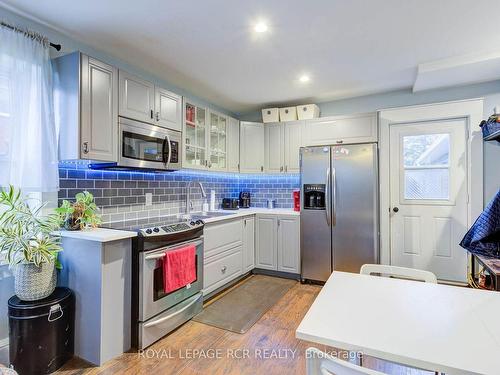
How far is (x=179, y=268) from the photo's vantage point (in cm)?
234

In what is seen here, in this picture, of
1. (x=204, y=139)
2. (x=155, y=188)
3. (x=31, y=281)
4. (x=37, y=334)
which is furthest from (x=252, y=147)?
(x=37, y=334)

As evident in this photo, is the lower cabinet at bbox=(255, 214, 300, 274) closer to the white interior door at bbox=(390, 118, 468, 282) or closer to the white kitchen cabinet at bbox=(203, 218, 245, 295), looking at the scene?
the white kitchen cabinet at bbox=(203, 218, 245, 295)

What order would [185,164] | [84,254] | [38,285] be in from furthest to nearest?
[185,164] → [84,254] → [38,285]

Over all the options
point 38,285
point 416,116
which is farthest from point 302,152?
point 38,285

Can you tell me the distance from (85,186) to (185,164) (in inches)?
39.5

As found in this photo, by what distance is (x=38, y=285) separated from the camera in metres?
1.83

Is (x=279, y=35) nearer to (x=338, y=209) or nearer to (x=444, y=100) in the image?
(x=338, y=209)

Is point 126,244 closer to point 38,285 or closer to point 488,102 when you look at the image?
point 38,285

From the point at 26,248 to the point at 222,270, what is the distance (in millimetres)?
1849

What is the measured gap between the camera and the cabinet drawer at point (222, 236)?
9.52 ft

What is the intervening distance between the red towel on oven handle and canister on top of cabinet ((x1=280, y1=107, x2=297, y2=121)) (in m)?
2.38

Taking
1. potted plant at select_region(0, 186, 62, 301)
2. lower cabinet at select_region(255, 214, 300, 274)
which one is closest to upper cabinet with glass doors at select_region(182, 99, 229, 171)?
lower cabinet at select_region(255, 214, 300, 274)

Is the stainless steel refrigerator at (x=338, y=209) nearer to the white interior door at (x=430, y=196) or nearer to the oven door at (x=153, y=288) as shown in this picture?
the white interior door at (x=430, y=196)

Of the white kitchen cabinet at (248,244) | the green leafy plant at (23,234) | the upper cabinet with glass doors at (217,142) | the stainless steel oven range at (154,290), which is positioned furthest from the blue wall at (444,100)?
the green leafy plant at (23,234)
